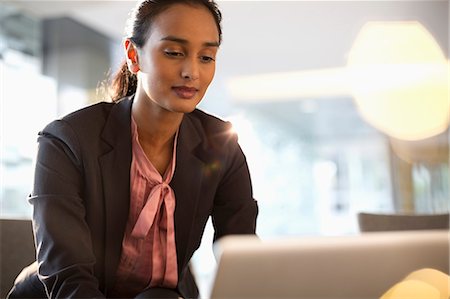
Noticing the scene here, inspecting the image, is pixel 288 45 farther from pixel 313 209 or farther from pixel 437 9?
pixel 313 209

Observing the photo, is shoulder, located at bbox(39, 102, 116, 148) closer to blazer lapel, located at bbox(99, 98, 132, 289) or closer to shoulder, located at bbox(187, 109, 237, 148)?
blazer lapel, located at bbox(99, 98, 132, 289)

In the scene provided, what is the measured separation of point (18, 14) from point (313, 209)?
5.27 m

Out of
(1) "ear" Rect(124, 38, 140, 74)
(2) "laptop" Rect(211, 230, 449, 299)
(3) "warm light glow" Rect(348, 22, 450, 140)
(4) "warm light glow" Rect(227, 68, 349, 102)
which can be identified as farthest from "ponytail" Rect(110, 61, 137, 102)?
(4) "warm light glow" Rect(227, 68, 349, 102)

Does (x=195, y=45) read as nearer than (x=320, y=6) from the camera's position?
Yes

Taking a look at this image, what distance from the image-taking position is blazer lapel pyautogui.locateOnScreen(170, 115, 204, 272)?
103 cm

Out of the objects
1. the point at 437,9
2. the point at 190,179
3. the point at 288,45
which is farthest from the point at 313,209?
the point at 190,179

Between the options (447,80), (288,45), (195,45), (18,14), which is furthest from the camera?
(447,80)

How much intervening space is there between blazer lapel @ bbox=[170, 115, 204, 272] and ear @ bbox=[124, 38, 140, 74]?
0.47ft

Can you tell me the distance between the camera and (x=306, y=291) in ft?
1.56

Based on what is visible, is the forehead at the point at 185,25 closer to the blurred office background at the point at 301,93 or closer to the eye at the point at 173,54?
the eye at the point at 173,54

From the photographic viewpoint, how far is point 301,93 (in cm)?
675

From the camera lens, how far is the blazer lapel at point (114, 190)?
3.18 feet

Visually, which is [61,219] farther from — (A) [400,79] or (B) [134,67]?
(A) [400,79]

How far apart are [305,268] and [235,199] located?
0.63 meters
